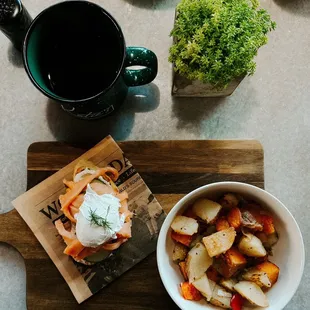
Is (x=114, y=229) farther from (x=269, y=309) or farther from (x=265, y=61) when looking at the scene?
(x=265, y=61)

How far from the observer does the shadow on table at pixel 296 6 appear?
1.14 metres

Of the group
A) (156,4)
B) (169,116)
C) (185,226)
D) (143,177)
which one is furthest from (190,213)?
→ (156,4)

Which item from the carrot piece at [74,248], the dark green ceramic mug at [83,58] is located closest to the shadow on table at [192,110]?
the dark green ceramic mug at [83,58]

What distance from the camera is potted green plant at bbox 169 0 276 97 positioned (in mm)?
872

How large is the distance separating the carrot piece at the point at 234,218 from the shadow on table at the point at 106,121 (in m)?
0.32

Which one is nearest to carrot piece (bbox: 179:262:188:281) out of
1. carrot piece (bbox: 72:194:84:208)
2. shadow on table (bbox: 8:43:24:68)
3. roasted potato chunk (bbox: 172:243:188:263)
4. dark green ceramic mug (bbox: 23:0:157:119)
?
roasted potato chunk (bbox: 172:243:188:263)

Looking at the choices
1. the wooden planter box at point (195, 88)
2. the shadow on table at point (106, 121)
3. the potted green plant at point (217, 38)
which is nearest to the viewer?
the potted green plant at point (217, 38)

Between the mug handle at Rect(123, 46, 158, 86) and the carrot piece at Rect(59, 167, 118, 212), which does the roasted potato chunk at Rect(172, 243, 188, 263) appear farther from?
the mug handle at Rect(123, 46, 158, 86)

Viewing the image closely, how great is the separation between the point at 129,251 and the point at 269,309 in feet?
1.01

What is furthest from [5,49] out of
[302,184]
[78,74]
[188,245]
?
[302,184]

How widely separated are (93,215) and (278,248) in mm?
370

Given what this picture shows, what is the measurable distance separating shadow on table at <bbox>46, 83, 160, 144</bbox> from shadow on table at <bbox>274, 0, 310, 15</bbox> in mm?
364

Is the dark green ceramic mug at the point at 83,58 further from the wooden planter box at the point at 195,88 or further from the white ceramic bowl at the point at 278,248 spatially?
the white ceramic bowl at the point at 278,248

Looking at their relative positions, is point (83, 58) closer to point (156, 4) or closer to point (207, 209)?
point (156, 4)
